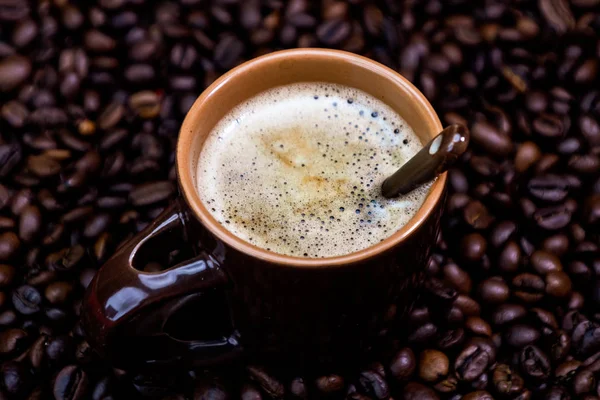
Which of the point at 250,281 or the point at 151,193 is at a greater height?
the point at 250,281

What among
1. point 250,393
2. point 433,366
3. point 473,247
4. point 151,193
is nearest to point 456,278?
point 473,247

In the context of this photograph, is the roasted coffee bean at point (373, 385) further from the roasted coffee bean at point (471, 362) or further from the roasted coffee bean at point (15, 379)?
the roasted coffee bean at point (15, 379)

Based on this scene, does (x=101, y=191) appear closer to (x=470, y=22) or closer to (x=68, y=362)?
(x=68, y=362)

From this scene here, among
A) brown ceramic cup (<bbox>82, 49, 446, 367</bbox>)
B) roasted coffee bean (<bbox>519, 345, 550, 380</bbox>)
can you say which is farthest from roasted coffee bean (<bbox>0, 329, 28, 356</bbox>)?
roasted coffee bean (<bbox>519, 345, 550, 380</bbox>)

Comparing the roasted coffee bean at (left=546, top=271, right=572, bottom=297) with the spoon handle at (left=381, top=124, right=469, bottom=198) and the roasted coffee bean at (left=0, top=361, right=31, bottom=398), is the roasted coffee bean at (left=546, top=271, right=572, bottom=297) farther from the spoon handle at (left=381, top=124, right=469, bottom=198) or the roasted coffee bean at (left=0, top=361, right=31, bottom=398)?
the roasted coffee bean at (left=0, top=361, right=31, bottom=398)

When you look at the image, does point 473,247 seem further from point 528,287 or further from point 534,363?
point 534,363

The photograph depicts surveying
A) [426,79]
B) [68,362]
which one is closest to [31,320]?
[68,362]
